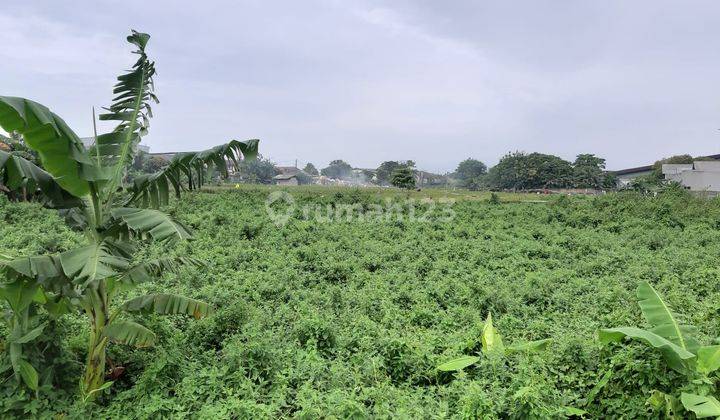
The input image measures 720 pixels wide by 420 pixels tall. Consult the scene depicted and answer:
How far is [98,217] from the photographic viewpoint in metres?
3.01

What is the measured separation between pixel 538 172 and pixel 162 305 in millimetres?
45030

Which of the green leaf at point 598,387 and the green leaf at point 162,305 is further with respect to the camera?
the green leaf at point 162,305

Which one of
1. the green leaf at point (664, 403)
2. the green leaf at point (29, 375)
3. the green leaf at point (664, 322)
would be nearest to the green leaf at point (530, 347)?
the green leaf at point (664, 322)

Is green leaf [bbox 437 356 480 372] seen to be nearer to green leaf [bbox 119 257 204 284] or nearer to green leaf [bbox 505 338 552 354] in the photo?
green leaf [bbox 505 338 552 354]

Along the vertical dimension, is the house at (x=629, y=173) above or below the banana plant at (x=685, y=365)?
above

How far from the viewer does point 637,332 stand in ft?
8.41

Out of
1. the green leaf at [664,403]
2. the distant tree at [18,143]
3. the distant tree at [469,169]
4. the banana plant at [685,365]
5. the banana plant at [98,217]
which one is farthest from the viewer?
the distant tree at [469,169]

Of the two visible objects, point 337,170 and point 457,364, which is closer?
point 457,364

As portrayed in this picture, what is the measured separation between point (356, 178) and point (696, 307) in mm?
53570

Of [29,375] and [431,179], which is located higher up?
[431,179]

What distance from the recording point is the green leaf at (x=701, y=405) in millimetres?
2033

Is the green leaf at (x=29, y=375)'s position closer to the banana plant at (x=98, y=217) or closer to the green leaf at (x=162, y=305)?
the banana plant at (x=98, y=217)

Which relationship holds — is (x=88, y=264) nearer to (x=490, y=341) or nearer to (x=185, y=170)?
(x=185, y=170)

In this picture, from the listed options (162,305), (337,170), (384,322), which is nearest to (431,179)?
(337,170)
